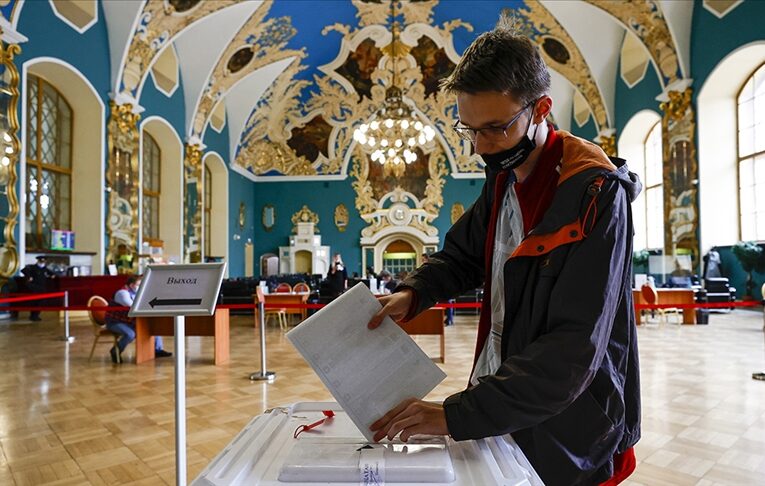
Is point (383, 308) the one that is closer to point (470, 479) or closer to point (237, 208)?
point (470, 479)

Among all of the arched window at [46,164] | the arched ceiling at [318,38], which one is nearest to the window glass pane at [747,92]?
the arched ceiling at [318,38]

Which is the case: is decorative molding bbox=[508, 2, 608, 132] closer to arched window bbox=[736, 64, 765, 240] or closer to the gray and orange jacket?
arched window bbox=[736, 64, 765, 240]

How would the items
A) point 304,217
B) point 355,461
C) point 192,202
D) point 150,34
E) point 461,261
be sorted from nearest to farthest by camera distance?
point 355,461
point 461,261
point 150,34
point 192,202
point 304,217

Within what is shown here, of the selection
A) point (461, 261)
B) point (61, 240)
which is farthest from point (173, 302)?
point (61, 240)

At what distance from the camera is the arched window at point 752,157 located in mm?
12531

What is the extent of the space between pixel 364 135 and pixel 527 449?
48.2 feet

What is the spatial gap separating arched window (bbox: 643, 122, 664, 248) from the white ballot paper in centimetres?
1788

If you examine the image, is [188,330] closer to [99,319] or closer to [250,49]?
[99,319]

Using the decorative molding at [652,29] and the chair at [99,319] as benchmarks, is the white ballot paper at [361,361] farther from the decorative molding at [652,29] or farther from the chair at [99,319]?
the decorative molding at [652,29]

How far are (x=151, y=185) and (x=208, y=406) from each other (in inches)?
555

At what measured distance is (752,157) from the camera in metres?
12.9

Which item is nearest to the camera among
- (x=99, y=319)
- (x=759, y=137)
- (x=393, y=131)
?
(x=99, y=319)

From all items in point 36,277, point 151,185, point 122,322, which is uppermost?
point 151,185

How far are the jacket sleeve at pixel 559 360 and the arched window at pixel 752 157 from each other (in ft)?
48.0
